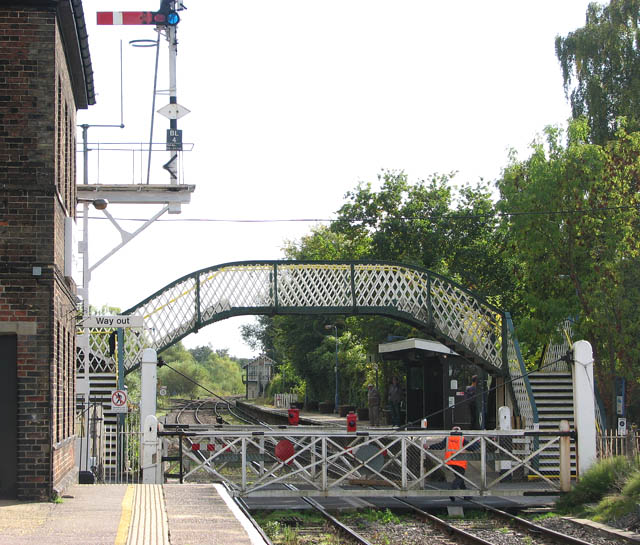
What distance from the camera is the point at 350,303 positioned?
2509 centimetres

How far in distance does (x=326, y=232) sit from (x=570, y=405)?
123 feet

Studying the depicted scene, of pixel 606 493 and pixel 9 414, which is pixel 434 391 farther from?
pixel 9 414

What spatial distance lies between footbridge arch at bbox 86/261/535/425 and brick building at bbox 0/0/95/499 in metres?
12.1

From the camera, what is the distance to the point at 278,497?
17125 millimetres

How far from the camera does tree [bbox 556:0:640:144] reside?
34062 mm

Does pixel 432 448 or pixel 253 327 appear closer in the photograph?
pixel 432 448

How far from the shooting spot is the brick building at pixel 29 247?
11.7 meters

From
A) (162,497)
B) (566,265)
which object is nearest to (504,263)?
(566,265)

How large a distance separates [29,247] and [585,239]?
14.9 metres

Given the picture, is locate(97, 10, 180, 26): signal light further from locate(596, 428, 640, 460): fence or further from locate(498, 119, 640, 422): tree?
locate(596, 428, 640, 460): fence

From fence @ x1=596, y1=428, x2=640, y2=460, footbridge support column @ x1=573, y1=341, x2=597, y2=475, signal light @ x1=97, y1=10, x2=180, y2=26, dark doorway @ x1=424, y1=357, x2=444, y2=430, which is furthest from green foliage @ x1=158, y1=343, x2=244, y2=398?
footbridge support column @ x1=573, y1=341, x2=597, y2=475

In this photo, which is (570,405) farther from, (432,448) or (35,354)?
(35,354)

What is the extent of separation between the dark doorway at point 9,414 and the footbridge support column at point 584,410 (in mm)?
9758

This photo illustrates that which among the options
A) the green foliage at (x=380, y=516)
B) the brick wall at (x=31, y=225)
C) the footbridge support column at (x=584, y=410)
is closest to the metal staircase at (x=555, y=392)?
the footbridge support column at (x=584, y=410)
